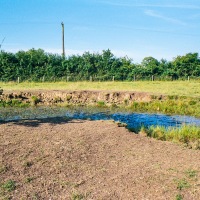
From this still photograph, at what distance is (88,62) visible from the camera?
46906mm

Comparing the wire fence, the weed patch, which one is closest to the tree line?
the wire fence

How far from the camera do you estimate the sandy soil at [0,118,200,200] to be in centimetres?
723

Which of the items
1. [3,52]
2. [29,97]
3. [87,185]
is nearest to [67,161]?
[87,185]

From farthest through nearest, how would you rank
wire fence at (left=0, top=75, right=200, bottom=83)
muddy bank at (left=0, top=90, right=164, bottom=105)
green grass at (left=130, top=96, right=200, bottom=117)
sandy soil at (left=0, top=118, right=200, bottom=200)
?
1. wire fence at (left=0, top=75, right=200, bottom=83)
2. muddy bank at (left=0, top=90, right=164, bottom=105)
3. green grass at (left=130, top=96, right=200, bottom=117)
4. sandy soil at (left=0, top=118, right=200, bottom=200)

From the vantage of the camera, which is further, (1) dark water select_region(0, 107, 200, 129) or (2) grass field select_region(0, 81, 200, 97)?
(2) grass field select_region(0, 81, 200, 97)

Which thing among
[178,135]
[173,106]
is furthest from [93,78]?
[178,135]

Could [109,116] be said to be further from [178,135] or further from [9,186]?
[9,186]

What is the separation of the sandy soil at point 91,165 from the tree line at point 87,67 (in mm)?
31565

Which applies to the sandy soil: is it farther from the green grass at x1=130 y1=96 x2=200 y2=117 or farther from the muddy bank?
the muddy bank

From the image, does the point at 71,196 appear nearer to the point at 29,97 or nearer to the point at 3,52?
the point at 29,97

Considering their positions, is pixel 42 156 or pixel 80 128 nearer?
pixel 42 156

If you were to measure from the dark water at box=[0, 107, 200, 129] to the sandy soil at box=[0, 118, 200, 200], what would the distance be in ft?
17.6

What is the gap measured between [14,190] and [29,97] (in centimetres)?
1994

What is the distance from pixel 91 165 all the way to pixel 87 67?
124 feet
